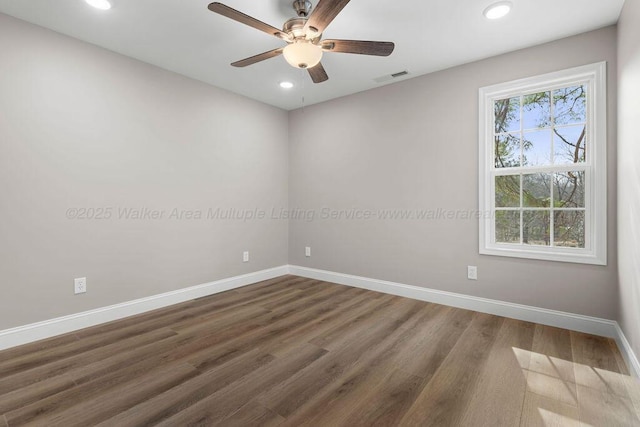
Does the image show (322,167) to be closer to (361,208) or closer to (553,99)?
(361,208)

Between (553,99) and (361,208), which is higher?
(553,99)

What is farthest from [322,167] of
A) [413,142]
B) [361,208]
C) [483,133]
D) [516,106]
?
[516,106]

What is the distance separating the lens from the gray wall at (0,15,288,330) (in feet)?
7.89

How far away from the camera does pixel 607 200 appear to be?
248 centimetres

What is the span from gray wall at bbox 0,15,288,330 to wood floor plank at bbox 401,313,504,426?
2.80 meters

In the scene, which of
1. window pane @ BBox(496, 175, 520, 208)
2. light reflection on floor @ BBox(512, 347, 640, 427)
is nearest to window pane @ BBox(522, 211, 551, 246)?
window pane @ BBox(496, 175, 520, 208)

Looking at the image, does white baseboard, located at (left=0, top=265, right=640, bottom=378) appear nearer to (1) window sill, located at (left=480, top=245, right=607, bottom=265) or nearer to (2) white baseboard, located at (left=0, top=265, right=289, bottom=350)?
(2) white baseboard, located at (left=0, top=265, right=289, bottom=350)

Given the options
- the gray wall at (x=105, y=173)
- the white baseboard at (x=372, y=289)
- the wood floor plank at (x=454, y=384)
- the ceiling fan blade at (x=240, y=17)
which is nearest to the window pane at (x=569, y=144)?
the white baseboard at (x=372, y=289)

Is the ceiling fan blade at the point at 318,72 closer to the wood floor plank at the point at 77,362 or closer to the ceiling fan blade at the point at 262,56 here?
the ceiling fan blade at the point at 262,56

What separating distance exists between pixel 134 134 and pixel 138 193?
0.60 metres

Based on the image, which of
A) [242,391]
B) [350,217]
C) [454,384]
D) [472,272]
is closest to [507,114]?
[472,272]

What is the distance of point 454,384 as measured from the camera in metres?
1.86

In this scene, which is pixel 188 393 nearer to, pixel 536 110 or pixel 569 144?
pixel 569 144

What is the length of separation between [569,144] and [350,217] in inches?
94.5
